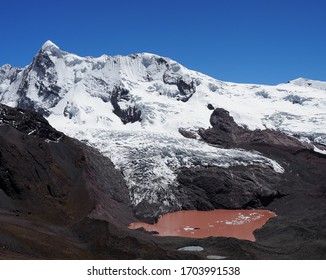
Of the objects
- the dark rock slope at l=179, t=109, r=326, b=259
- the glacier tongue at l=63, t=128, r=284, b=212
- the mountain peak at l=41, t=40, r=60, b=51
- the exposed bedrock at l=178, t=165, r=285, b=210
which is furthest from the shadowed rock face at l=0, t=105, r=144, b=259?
the mountain peak at l=41, t=40, r=60, b=51

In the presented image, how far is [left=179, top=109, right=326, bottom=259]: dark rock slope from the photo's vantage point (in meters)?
49.0

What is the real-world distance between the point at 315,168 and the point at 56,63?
9202cm

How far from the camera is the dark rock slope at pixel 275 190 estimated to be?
49000 mm

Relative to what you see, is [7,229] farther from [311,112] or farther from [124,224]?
[311,112]

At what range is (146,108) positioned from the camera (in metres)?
131

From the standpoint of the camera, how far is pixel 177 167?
91500mm

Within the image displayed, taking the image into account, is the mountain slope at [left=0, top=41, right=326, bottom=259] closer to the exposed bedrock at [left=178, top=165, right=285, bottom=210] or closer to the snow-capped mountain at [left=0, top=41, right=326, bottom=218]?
the exposed bedrock at [left=178, top=165, right=285, bottom=210]

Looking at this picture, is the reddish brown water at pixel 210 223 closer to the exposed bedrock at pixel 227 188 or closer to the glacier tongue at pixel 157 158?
the exposed bedrock at pixel 227 188

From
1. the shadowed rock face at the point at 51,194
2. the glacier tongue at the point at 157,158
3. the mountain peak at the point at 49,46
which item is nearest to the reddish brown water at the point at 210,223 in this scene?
the glacier tongue at the point at 157,158

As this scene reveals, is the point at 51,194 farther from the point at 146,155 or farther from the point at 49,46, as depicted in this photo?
the point at 49,46

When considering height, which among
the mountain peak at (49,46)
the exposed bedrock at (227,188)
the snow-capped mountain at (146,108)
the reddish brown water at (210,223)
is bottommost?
the reddish brown water at (210,223)

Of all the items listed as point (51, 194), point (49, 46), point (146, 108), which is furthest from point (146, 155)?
point (49, 46)

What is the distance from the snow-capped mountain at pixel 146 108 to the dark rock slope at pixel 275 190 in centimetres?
402

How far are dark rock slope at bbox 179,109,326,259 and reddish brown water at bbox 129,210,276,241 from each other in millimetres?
2538
